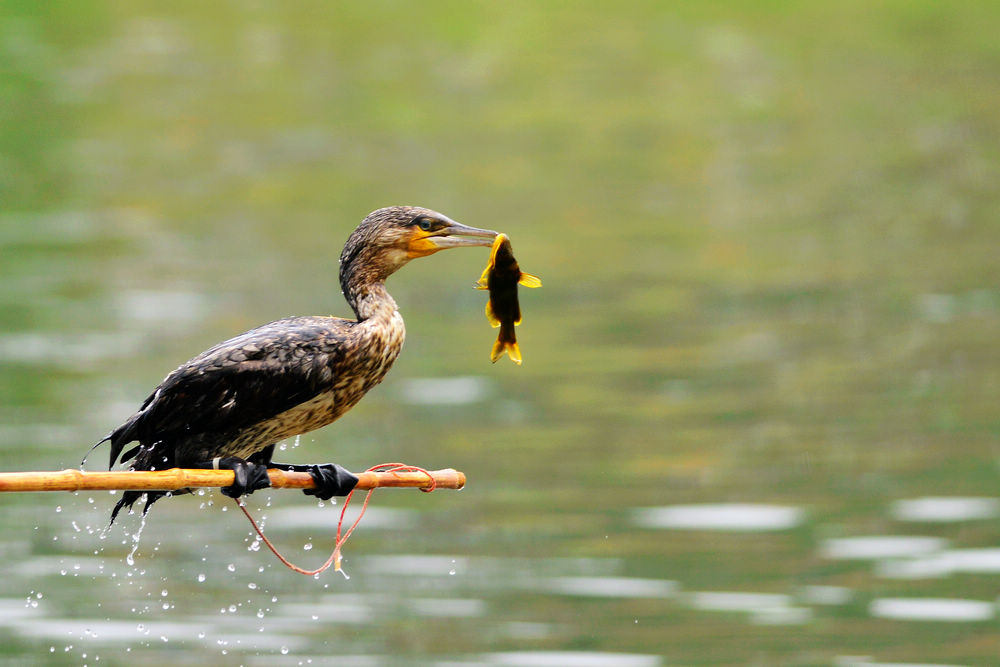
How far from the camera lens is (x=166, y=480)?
5.22m

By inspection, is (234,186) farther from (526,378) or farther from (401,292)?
(526,378)

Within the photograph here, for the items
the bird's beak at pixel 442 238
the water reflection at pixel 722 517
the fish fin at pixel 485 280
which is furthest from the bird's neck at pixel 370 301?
the water reflection at pixel 722 517

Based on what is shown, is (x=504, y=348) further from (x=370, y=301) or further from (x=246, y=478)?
(x=246, y=478)

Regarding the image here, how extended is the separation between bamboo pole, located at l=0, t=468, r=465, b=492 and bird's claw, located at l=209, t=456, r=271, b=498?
3cm

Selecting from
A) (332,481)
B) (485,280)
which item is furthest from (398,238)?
(332,481)

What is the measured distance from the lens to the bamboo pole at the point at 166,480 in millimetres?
4973

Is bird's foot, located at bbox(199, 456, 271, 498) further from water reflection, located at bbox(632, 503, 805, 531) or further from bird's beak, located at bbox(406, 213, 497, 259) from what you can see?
water reflection, located at bbox(632, 503, 805, 531)

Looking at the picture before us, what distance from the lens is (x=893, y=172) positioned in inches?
1021

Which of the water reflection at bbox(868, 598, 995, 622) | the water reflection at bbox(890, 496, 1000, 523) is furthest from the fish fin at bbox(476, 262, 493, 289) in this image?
the water reflection at bbox(890, 496, 1000, 523)

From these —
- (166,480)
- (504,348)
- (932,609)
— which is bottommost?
(166,480)

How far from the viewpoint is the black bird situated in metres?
5.79

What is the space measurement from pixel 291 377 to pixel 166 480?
65 cm

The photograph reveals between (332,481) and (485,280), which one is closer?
(332,481)

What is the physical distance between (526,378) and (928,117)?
43.9 ft
